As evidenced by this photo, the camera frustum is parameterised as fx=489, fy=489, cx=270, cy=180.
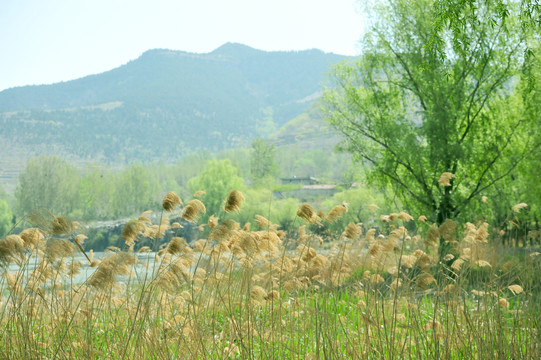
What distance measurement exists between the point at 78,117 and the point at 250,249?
199 meters

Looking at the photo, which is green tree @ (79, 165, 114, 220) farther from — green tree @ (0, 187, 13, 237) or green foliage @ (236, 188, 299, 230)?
green foliage @ (236, 188, 299, 230)

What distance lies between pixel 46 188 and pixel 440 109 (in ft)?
259

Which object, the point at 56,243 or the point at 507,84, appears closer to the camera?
the point at 56,243

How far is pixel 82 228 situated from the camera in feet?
14.2

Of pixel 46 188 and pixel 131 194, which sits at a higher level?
pixel 46 188

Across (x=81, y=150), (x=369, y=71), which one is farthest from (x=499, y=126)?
(x=81, y=150)

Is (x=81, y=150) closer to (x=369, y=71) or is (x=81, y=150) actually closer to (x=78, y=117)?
(x=78, y=117)

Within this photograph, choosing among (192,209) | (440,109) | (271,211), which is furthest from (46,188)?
(192,209)

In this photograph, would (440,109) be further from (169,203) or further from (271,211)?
(271,211)

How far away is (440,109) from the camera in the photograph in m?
15.2

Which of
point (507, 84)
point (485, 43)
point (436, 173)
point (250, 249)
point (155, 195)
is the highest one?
point (485, 43)

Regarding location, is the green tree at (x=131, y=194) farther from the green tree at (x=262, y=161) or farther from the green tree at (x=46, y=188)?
the green tree at (x=262, y=161)

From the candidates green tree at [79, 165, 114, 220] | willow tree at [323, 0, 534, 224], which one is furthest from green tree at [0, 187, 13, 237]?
willow tree at [323, 0, 534, 224]

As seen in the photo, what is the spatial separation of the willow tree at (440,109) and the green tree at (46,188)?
7324 cm
